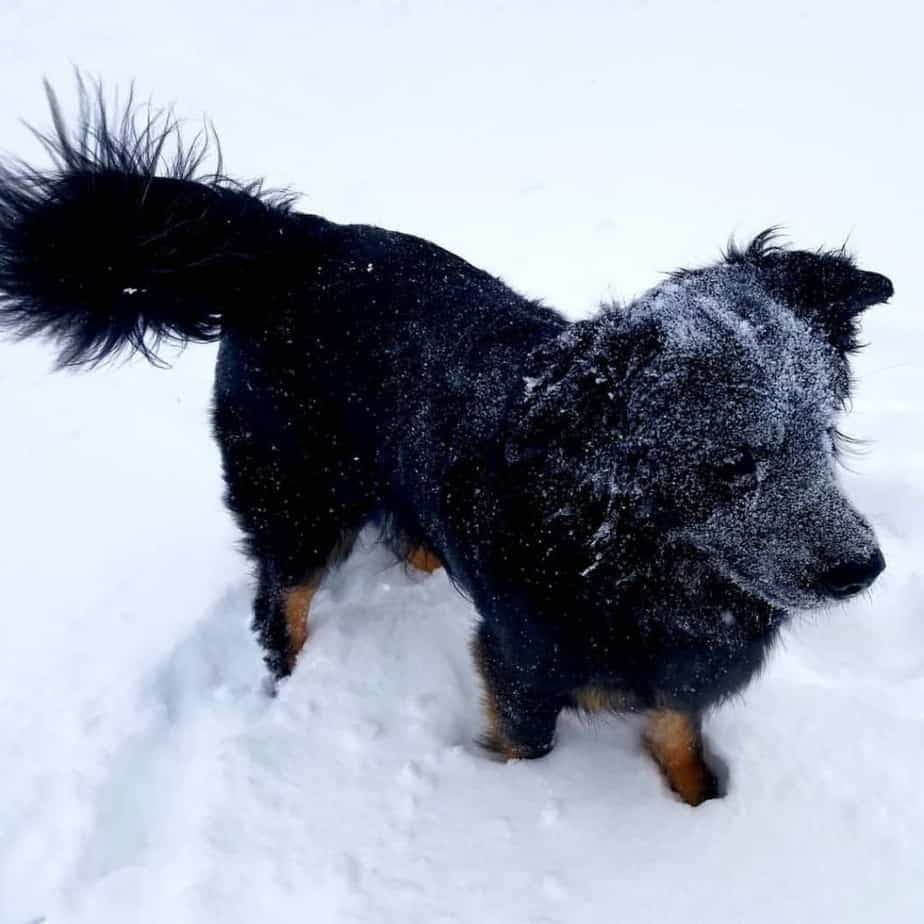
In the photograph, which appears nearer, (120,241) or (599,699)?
(599,699)

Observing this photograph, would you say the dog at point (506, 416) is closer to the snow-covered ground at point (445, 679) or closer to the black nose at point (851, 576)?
the black nose at point (851, 576)

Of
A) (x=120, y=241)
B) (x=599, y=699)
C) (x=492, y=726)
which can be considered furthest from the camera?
(x=492, y=726)

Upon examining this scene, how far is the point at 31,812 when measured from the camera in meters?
2.59

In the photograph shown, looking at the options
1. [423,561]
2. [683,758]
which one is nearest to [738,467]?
[683,758]

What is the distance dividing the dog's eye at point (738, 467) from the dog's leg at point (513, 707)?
0.81 m

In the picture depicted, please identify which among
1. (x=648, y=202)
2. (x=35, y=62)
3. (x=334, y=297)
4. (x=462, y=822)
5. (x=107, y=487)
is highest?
(x=35, y=62)

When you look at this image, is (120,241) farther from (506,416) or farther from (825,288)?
(825,288)

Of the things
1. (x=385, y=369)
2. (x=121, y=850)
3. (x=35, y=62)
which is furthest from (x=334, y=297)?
(x=35, y=62)

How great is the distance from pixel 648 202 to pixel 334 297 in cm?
325

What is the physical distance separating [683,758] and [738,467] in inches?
44.9

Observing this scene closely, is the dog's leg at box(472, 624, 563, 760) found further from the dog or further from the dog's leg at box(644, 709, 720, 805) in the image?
the dog's leg at box(644, 709, 720, 805)

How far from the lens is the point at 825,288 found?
1938 mm

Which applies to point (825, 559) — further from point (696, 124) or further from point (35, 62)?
point (35, 62)

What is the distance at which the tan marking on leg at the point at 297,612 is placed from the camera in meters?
2.92
